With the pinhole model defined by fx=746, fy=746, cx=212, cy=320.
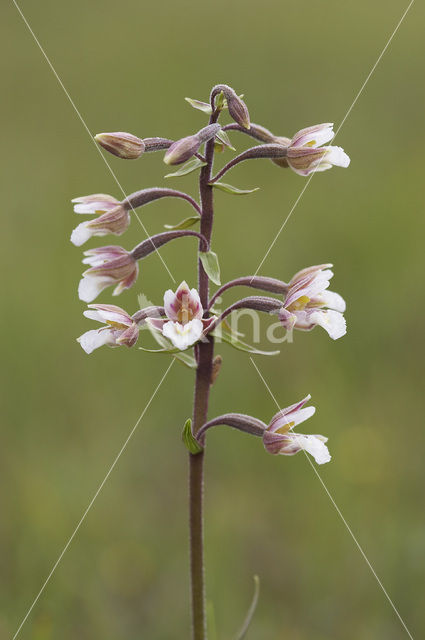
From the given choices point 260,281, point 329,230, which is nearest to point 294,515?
point 260,281

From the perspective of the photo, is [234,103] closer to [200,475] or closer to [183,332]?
[183,332]

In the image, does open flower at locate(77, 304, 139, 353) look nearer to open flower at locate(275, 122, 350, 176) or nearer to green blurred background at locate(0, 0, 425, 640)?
open flower at locate(275, 122, 350, 176)

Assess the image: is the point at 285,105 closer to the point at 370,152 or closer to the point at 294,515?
the point at 370,152

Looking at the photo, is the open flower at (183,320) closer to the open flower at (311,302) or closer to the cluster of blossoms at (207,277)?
the cluster of blossoms at (207,277)

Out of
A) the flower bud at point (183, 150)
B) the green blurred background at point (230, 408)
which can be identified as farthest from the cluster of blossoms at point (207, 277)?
the green blurred background at point (230, 408)

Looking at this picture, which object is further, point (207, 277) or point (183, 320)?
point (207, 277)

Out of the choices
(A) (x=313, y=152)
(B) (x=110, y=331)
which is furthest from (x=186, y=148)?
(B) (x=110, y=331)

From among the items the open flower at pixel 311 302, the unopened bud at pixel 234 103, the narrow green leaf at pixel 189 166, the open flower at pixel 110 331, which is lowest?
the open flower at pixel 311 302
